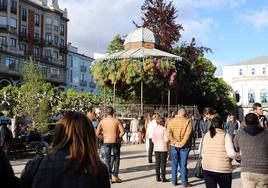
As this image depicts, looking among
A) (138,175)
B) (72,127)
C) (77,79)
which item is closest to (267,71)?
(77,79)

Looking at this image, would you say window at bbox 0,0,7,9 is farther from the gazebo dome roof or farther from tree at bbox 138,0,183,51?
the gazebo dome roof

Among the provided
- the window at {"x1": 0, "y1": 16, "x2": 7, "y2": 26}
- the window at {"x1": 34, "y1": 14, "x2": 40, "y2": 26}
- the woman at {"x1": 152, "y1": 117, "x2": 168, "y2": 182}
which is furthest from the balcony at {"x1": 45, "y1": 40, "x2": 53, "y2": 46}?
the woman at {"x1": 152, "y1": 117, "x2": 168, "y2": 182}

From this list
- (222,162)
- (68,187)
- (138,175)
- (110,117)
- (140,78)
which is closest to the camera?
(68,187)

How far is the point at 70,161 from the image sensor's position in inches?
123

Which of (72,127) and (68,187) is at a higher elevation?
(72,127)

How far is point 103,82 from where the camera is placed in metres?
27.4

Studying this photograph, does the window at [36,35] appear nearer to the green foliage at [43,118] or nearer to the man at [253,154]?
the green foliage at [43,118]

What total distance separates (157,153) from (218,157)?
4311 mm

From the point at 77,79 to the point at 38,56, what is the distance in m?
22.0

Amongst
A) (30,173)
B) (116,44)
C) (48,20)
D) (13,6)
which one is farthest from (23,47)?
(30,173)

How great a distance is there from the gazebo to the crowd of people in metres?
10.8

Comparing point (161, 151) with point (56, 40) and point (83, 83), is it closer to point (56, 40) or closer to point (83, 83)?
point (56, 40)

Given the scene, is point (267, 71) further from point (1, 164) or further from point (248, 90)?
point (1, 164)

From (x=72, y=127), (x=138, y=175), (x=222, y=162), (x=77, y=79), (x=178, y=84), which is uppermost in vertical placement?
(x=77, y=79)
